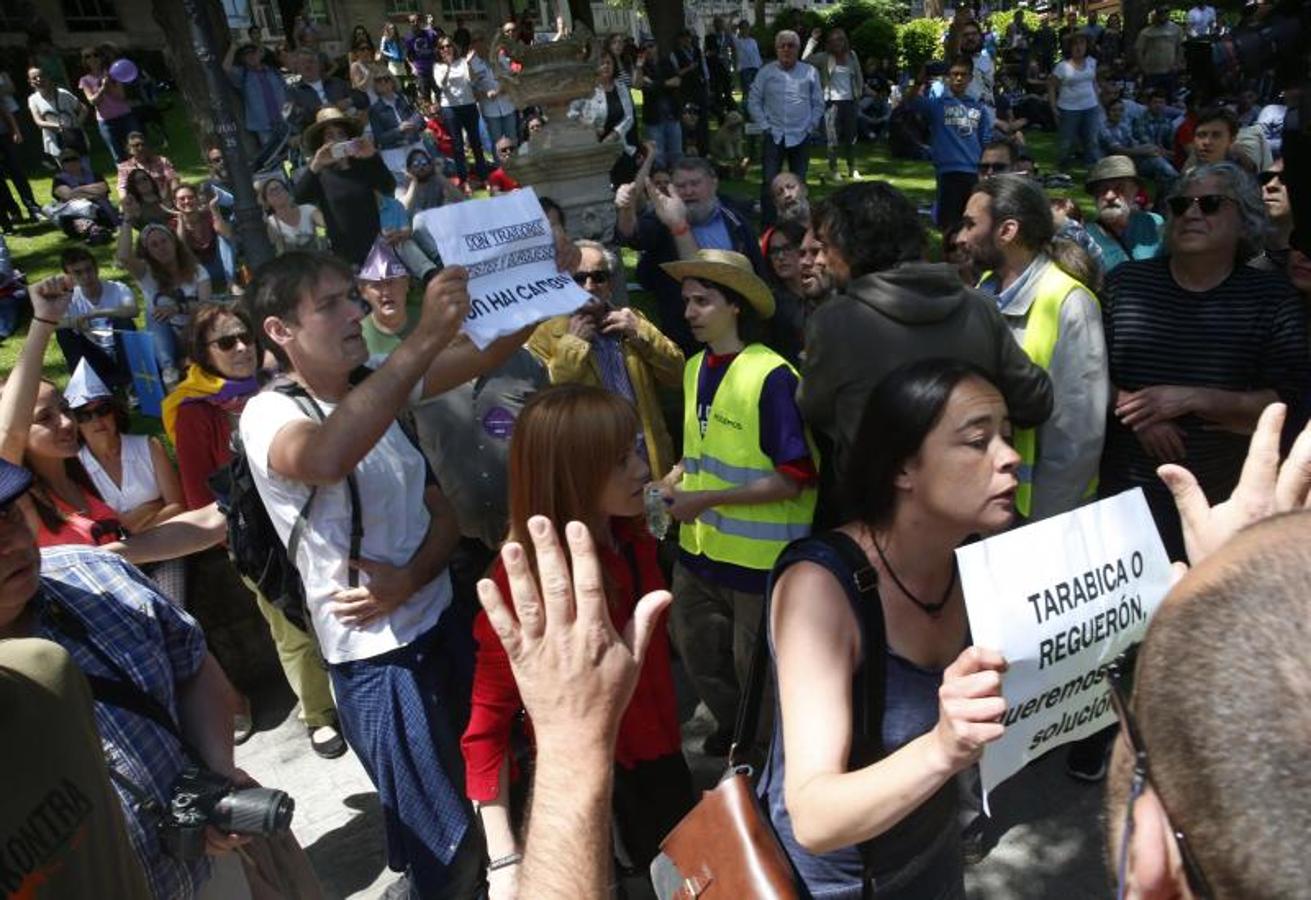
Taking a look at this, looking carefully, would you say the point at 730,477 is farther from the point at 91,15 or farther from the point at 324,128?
the point at 91,15

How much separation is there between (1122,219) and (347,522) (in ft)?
16.3

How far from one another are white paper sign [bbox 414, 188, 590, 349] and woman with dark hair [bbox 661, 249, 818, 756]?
0.62 m

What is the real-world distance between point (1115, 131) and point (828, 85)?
4023 mm

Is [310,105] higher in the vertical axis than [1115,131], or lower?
higher

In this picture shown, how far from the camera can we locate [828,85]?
41.8ft

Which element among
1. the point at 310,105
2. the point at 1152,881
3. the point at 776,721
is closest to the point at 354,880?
the point at 776,721

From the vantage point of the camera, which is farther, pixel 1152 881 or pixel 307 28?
pixel 307 28

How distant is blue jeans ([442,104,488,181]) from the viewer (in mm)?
12844

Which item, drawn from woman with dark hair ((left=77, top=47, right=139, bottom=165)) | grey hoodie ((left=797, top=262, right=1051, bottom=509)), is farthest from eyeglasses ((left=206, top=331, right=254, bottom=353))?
woman with dark hair ((left=77, top=47, right=139, bottom=165))

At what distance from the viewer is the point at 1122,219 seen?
5.46 metres

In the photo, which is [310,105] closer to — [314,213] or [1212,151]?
[314,213]

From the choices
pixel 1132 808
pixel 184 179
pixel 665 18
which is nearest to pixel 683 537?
pixel 1132 808

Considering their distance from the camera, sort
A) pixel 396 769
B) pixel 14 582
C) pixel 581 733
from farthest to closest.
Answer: pixel 396 769, pixel 14 582, pixel 581 733

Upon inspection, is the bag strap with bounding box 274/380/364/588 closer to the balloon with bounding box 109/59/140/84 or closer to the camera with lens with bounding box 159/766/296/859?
the camera with lens with bounding box 159/766/296/859
